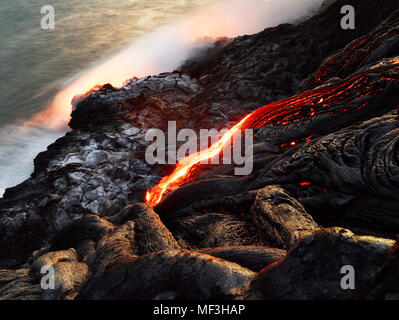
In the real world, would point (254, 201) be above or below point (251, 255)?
above

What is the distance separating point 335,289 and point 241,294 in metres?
0.88

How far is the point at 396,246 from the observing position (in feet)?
7.88

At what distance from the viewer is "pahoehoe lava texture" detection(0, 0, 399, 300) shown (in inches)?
107

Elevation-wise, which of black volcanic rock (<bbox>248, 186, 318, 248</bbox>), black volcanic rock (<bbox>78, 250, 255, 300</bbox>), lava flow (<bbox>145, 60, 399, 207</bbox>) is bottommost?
black volcanic rock (<bbox>78, 250, 255, 300</bbox>)

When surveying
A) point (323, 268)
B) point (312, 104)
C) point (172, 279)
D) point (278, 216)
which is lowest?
point (172, 279)

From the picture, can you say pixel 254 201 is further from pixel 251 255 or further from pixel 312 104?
pixel 312 104

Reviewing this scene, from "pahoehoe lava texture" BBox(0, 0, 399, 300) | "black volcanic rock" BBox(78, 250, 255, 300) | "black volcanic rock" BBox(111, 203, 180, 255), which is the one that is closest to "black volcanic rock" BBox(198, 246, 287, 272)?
"pahoehoe lava texture" BBox(0, 0, 399, 300)

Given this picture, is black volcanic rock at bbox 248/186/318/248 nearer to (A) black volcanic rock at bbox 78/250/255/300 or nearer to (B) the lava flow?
(A) black volcanic rock at bbox 78/250/255/300

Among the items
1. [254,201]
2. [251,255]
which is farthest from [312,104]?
[251,255]

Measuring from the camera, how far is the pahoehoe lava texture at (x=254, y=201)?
2707 millimetres

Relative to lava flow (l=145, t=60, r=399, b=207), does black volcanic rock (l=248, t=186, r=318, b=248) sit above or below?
below

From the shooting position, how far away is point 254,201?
17.1 feet

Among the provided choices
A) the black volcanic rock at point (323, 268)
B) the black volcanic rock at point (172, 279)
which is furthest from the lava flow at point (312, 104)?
the black volcanic rock at point (172, 279)

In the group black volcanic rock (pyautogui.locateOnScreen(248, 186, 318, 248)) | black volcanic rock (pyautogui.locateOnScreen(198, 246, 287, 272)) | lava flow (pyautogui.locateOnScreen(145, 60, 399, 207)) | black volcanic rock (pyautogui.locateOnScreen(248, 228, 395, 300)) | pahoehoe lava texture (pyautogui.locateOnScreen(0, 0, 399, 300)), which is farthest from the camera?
lava flow (pyautogui.locateOnScreen(145, 60, 399, 207))
